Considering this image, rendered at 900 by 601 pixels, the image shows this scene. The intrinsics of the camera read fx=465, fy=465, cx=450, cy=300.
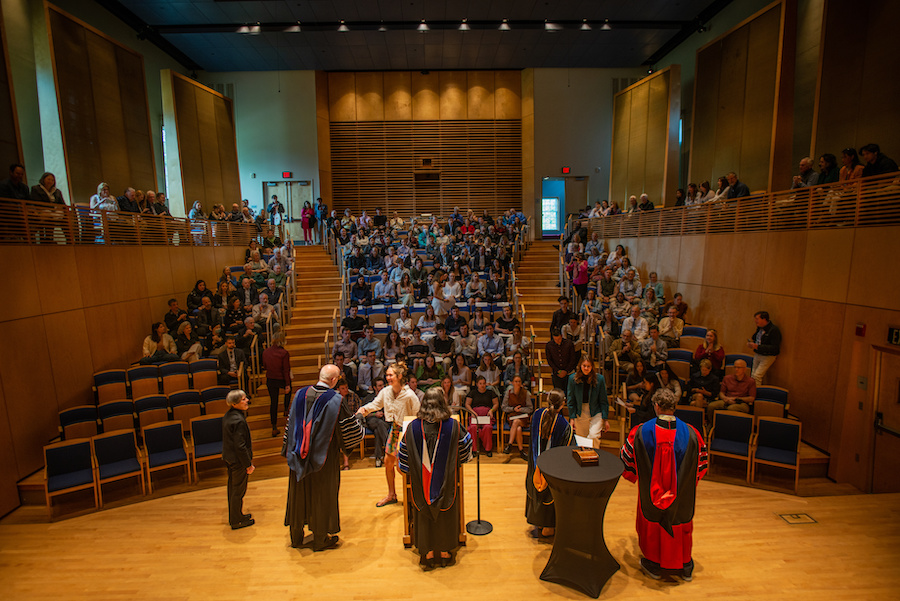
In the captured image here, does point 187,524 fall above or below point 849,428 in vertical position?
below

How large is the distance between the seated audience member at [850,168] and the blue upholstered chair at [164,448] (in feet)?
28.7

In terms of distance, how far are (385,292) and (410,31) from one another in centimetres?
882

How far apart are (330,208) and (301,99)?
3888 mm

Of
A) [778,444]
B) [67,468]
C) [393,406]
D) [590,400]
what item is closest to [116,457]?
[67,468]

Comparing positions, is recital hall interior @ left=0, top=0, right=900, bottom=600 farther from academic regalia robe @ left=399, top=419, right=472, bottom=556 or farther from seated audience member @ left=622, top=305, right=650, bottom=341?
academic regalia robe @ left=399, top=419, right=472, bottom=556

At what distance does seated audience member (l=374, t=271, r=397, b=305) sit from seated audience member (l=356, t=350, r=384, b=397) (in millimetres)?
2864

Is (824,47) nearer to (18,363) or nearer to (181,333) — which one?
(181,333)

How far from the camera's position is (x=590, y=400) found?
5.22m

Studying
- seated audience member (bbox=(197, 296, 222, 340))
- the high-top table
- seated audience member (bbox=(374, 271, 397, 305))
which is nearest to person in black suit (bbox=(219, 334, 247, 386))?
seated audience member (bbox=(197, 296, 222, 340))

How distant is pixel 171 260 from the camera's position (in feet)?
30.0

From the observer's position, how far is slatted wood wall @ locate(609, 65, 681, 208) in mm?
12984

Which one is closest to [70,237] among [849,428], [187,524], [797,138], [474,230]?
[187,524]

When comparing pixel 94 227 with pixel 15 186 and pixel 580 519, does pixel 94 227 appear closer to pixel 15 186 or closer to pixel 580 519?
pixel 15 186

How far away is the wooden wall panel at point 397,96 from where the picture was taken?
56.4ft
